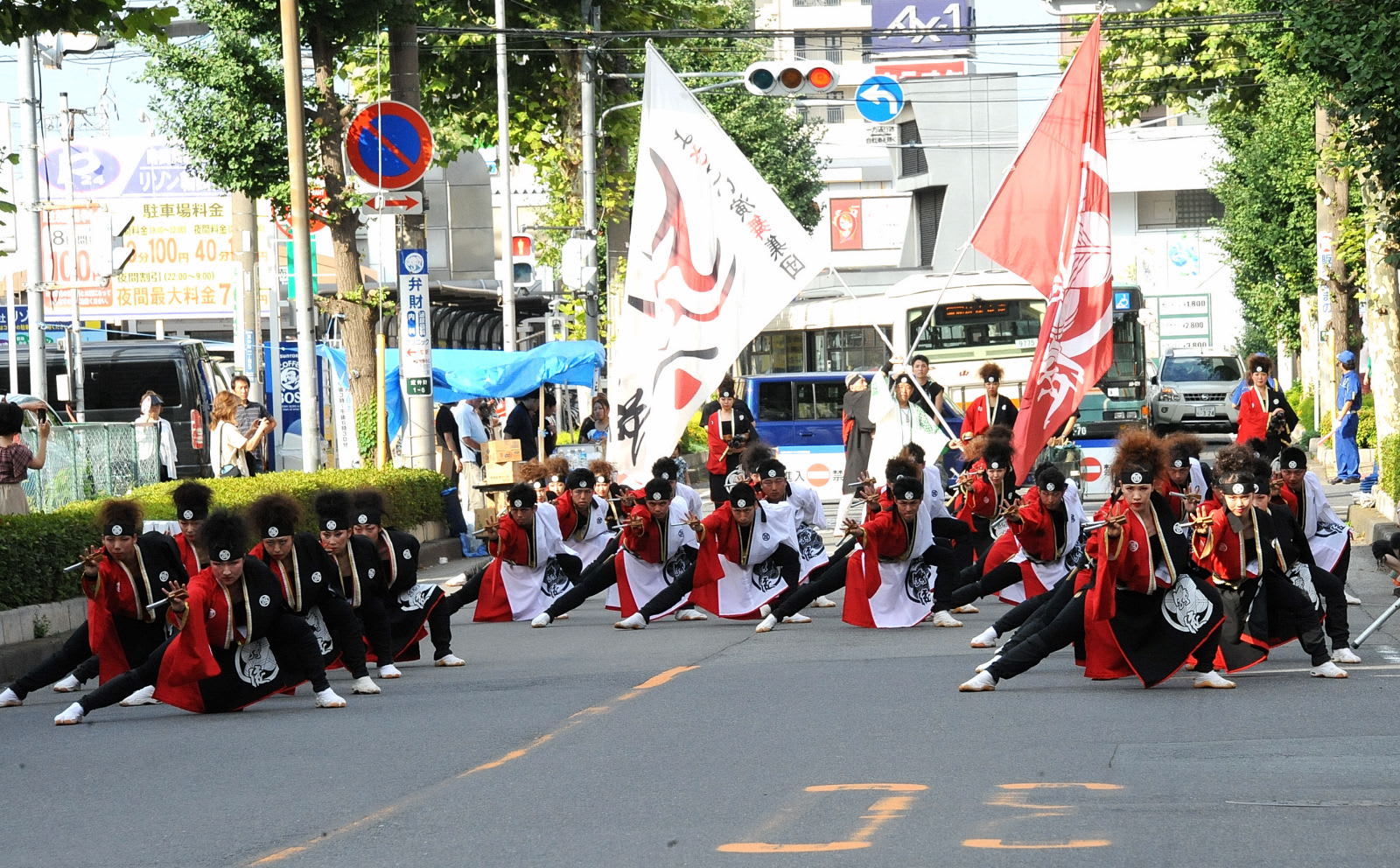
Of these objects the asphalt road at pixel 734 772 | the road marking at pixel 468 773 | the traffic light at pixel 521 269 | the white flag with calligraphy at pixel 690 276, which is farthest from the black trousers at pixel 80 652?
the traffic light at pixel 521 269

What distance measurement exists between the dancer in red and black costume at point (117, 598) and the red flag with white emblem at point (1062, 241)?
5.22m

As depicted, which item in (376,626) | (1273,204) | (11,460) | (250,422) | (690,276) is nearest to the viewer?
(376,626)

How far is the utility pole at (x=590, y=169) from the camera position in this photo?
2930 cm

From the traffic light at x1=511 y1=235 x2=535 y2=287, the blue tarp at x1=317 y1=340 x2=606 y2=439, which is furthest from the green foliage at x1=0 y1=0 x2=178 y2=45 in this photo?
the traffic light at x1=511 y1=235 x2=535 y2=287

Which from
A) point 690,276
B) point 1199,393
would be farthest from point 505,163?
point 690,276

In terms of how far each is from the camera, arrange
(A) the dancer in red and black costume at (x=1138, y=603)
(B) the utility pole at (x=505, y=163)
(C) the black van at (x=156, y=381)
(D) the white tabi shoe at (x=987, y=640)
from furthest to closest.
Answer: (C) the black van at (x=156, y=381)
(B) the utility pole at (x=505, y=163)
(D) the white tabi shoe at (x=987, y=640)
(A) the dancer in red and black costume at (x=1138, y=603)

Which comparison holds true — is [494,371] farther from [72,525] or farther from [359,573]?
[359,573]

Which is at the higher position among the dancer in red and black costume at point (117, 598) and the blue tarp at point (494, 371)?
the blue tarp at point (494, 371)

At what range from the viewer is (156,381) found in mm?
28750

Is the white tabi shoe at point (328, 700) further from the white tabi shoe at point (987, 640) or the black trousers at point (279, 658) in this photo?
the white tabi shoe at point (987, 640)

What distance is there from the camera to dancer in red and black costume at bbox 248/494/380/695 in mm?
9688

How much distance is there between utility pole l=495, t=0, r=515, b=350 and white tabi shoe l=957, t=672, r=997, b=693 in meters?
19.5

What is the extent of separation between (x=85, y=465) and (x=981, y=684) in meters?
10.6

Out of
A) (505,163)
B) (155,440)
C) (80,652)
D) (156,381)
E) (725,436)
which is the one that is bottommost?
(80,652)
